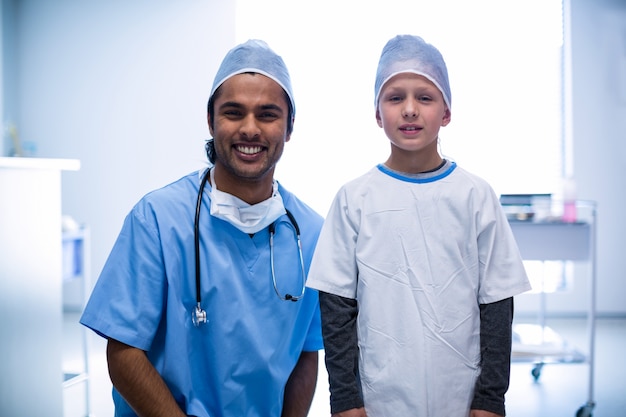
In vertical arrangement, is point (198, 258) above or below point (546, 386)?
above

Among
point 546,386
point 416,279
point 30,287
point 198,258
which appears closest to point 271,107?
point 198,258

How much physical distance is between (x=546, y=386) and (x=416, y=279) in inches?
84.5

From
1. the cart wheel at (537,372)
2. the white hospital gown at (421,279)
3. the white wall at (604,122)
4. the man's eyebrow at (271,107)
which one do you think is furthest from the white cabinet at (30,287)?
the white wall at (604,122)

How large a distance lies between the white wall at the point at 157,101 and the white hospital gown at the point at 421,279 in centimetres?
299

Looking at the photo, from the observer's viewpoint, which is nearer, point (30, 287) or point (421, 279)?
point (421, 279)

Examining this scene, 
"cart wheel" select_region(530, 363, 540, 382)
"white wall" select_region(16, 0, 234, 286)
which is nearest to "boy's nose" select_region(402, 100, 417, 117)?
"cart wheel" select_region(530, 363, 540, 382)

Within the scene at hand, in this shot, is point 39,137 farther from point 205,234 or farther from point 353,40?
point 205,234

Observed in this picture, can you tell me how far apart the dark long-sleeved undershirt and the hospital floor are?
1.52 meters

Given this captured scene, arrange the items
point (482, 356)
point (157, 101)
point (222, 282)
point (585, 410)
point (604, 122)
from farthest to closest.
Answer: point (157, 101), point (604, 122), point (585, 410), point (222, 282), point (482, 356)

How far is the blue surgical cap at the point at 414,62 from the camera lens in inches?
39.3

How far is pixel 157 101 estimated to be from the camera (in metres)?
4.15

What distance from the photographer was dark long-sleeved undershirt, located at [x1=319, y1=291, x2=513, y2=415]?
3.07 ft

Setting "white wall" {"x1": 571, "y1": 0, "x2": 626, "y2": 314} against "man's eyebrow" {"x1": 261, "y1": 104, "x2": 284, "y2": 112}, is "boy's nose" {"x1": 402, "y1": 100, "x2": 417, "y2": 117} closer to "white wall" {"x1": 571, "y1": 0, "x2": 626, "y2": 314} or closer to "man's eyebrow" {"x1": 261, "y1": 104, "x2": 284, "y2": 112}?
"man's eyebrow" {"x1": 261, "y1": 104, "x2": 284, "y2": 112}

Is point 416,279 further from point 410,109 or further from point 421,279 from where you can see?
point 410,109
